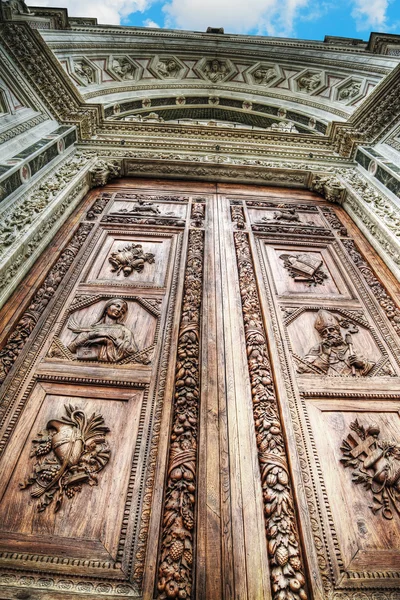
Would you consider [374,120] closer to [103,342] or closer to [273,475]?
[103,342]

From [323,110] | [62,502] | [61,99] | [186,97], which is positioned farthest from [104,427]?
[186,97]

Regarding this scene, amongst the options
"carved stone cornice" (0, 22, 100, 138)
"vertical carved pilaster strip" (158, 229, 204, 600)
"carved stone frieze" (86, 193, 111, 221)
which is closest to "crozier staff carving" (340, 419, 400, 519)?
"vertical carved pilaster strip" (158, 229, 204, 600)

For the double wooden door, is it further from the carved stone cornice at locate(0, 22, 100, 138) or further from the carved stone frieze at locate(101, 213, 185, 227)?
the carved stone cornice at locate(0, 22, 100, 138)

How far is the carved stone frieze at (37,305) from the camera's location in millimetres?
2895

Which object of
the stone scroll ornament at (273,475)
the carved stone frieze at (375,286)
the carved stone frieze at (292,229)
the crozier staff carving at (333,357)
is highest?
the carved stone frieze at (292,229)

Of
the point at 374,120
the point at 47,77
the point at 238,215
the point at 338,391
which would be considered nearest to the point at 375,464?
the point at 338,391

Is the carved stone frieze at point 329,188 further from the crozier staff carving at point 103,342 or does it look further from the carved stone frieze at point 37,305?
the crozier staff carving at point 103,342

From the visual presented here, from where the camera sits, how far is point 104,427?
2.51 meters

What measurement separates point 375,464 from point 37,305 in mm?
3105

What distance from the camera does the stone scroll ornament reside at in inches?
72.3

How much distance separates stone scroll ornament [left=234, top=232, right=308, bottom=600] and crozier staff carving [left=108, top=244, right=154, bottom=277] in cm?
140

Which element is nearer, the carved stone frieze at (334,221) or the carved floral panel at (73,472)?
the carved floral panel at (73,472)

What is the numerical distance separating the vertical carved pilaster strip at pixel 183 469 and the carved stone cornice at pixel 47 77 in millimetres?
4438

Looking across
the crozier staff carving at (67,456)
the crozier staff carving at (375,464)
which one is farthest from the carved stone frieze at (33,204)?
the crozier staff carving at (375,464)
